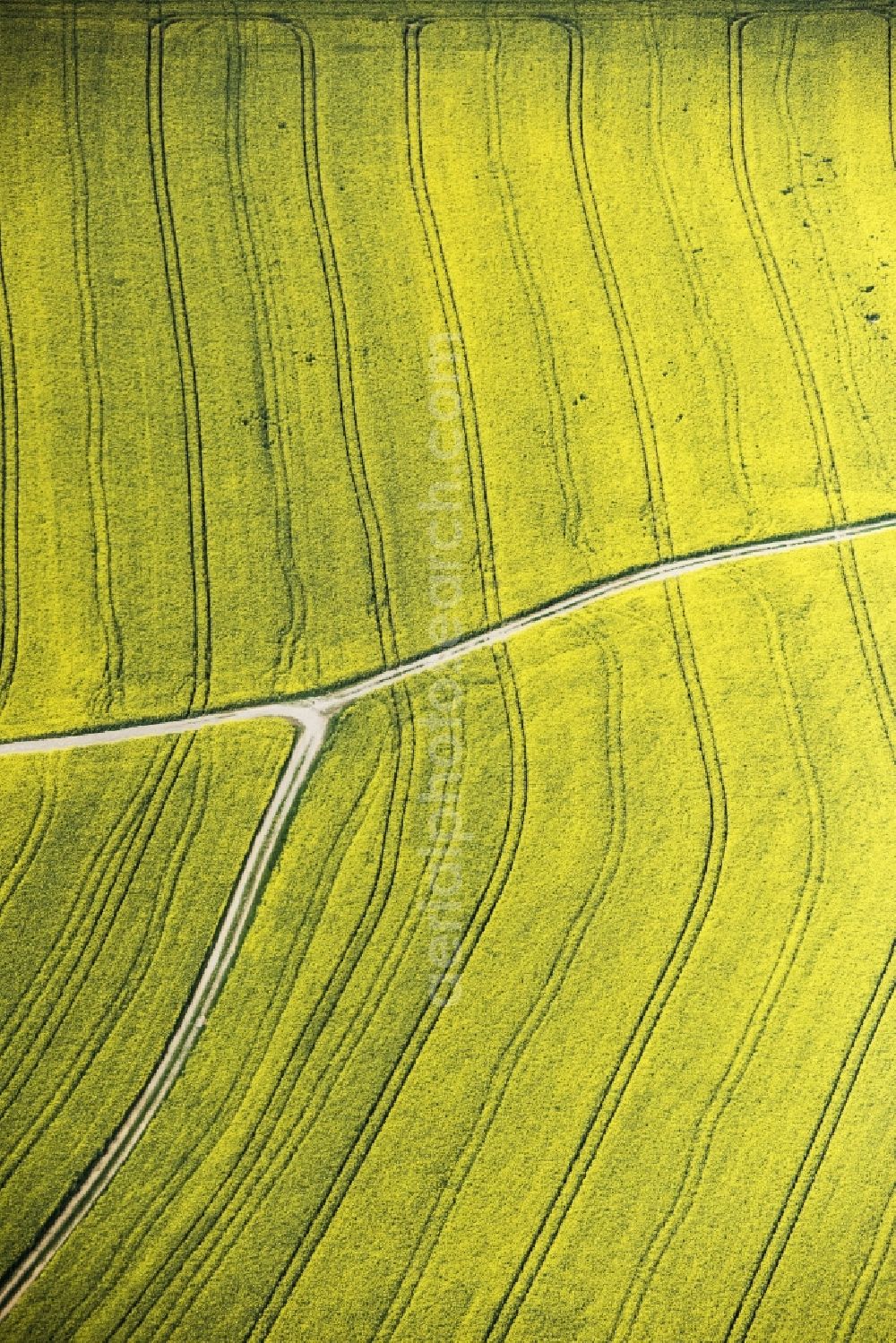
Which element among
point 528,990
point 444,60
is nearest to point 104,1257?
point 528,990

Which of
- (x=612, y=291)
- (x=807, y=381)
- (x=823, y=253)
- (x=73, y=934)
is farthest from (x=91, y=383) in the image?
(x=823, y=253)

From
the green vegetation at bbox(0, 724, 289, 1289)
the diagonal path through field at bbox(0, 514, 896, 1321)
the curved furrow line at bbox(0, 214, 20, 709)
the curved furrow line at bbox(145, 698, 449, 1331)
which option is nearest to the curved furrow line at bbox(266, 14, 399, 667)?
the diagonal path through field at bbox(0, 514, 896, 1321)

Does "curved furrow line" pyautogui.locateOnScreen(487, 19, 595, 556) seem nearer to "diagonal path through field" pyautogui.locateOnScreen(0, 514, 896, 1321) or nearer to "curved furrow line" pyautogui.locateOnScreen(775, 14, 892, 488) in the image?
"diagonal path through field" pyautogui.locateOnScreen(0, 514, 896, 1321)

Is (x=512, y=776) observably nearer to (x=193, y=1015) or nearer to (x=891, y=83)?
(x=193, y=1015)

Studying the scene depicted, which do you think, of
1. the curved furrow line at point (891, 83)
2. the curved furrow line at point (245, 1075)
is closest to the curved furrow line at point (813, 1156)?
the curved furrow line at point (245, 1075)

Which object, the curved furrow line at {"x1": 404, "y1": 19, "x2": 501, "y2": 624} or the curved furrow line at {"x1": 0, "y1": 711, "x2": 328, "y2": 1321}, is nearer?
the curved furrow line at {"x1": 0, "y1": 711, "x2": 328, "y2": 1321}
